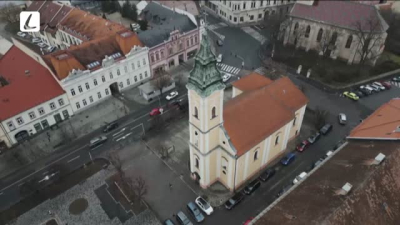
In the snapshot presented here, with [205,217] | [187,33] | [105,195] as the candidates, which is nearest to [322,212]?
[205,217]

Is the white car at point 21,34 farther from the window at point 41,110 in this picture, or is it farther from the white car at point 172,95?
the white car at point 172,95

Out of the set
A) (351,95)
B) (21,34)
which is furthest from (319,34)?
(21,34)

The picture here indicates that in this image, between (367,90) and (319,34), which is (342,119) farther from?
(319,34)

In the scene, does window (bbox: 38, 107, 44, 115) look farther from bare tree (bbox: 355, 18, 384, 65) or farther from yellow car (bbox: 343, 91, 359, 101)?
bare tree (bbox: 355, 18, 384, 65)

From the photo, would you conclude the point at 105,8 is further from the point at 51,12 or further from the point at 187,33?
the point at 187,33

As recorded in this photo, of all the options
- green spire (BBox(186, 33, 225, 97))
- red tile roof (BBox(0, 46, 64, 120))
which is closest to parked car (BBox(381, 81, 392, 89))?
green spire (BBox(186, 33, 225, 97))

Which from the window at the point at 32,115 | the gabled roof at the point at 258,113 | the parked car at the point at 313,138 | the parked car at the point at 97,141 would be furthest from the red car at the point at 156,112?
the parked car at the point at 313,138
